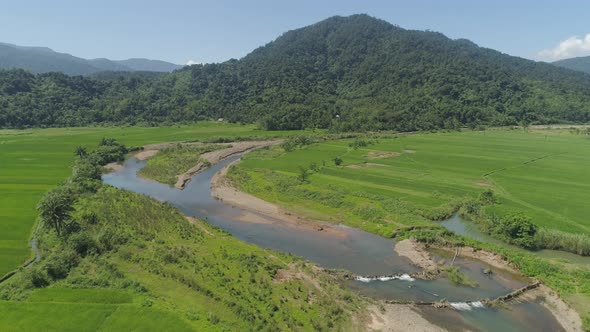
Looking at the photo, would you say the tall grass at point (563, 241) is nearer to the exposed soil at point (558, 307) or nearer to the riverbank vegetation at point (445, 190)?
the riverbank vegetation at point (445, 190)

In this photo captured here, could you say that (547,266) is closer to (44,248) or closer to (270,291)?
(270,291)

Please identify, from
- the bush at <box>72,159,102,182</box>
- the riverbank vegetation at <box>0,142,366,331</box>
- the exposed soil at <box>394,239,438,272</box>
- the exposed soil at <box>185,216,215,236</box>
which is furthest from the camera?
the bush at <box>72,159,102,182</box>

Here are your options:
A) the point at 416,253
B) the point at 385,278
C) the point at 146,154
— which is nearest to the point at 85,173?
the point at 146,154

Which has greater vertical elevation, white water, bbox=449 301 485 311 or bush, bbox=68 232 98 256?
Answer: bush, bbox=68 232 98 256

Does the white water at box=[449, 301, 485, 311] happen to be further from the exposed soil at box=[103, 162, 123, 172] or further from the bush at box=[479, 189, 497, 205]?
the exposed soil at box=[103, 162, 123, 172]

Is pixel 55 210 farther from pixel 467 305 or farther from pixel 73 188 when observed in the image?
pixel 467 305

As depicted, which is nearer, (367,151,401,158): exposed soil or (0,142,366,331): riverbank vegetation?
(0,142,366,331): riverbank vegetation

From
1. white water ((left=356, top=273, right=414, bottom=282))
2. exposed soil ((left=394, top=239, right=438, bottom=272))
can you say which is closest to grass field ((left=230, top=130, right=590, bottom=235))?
exposed soil ((left=394, top=239, right=438, bottom=272))
